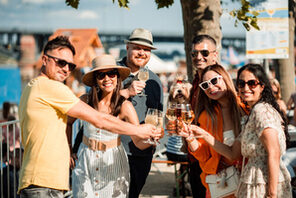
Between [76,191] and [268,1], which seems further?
[268,1]

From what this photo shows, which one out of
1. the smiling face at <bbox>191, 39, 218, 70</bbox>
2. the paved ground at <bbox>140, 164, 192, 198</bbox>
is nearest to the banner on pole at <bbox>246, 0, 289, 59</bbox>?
the smiling face at <bbox>191, 39, 218, 70</bbox>

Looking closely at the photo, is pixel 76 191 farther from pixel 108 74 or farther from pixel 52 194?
pixel 108 74

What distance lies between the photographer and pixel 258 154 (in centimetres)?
260

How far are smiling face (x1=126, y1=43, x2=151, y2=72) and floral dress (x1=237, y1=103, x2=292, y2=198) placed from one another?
1509 mm

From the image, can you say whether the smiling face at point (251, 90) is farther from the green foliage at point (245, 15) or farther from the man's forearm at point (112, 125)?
the green foliage at point (245, 15)

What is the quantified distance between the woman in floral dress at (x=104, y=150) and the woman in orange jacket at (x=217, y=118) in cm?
58

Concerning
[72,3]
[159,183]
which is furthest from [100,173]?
[159,183]

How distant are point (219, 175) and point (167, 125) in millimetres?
654

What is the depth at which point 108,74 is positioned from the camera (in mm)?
3029

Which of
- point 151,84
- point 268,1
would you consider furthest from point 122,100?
point 268,1

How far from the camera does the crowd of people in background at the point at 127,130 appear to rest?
237 centimetres

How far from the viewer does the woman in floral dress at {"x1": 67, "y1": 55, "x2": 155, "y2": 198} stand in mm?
2879

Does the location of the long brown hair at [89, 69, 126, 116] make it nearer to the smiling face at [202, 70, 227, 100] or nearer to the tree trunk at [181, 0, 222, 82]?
the smiling face at [202, 70, 227, 100]

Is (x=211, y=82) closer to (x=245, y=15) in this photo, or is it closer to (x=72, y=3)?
(x=245, y=15)
